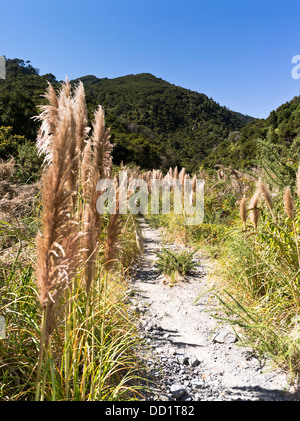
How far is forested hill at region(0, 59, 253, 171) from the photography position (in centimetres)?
1968

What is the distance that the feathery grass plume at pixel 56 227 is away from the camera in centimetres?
83

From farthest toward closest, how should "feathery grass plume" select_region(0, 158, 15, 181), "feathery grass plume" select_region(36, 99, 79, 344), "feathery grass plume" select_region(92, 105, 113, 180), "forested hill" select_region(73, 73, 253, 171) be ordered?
A: "forested hill" select_region(73, 73, 253, 171)
"feathery grass plume" select_region(0, 158, 15, 181)
"feathery grass plume" select_region(92, 105, 113, 180)
"feathery grass plume" select_region(36, 99, 79, 344)

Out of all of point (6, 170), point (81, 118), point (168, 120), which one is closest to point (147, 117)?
point (168, 120)

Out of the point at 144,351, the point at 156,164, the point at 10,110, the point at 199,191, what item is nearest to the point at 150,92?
the point at 156,164

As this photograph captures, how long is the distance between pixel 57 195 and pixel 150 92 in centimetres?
6097

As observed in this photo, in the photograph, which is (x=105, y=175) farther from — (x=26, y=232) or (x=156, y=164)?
(x=156, y=164)

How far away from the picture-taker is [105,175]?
1.44 metres

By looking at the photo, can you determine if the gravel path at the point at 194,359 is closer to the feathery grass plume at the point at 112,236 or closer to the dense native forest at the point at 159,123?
the feathery grass plume at the point at 112,236

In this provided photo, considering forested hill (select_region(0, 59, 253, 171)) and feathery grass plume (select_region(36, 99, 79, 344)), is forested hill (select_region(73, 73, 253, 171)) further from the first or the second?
feathery grass plume (select_region(36, 99, 79, 344))

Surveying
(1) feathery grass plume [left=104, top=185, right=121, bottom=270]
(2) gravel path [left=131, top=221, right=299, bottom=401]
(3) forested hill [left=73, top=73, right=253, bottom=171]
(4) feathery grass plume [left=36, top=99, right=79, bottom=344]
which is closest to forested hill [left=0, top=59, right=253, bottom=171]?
(3) forested hill [left=73, top=73, right=253, bottom=171]

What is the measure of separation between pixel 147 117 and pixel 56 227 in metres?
48.0

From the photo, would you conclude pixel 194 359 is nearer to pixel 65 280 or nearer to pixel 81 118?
pixel 65 280

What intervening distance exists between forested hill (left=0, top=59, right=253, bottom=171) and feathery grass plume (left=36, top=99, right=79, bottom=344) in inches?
653

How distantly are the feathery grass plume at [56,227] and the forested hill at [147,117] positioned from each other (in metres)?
16.6
